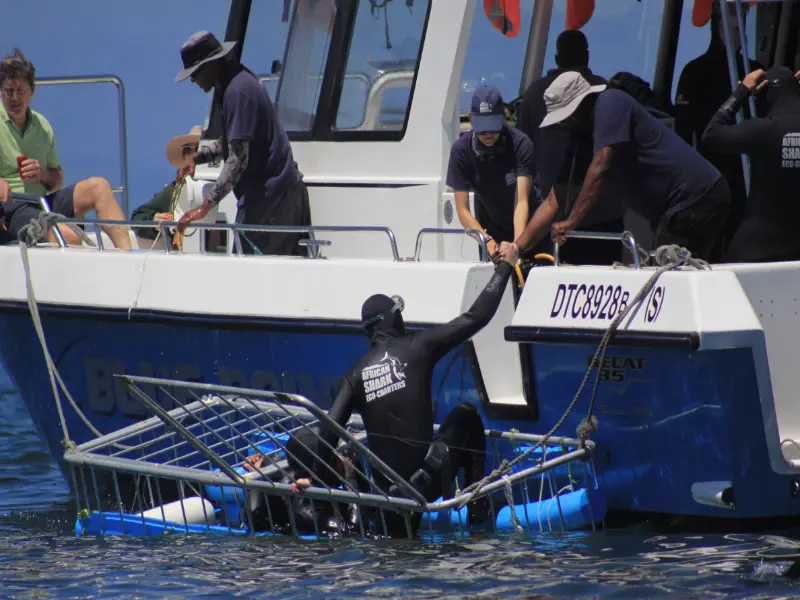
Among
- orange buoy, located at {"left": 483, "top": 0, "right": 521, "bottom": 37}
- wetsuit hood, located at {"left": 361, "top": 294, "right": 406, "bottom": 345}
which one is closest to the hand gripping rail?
wetsuit hood, located at {"left": 361, "top": 294, "right": 406, "bottom": 345}

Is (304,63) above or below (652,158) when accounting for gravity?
above

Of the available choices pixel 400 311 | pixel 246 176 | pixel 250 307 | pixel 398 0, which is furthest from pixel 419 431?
pixel 398 0

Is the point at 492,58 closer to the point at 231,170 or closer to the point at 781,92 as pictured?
the point at 231,170

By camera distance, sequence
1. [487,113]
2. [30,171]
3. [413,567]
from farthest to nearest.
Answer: [30,171], [487,113], [413,567]

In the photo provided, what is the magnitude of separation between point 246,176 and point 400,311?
1534 mm

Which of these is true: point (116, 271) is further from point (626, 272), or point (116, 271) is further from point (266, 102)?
point (626, 272)

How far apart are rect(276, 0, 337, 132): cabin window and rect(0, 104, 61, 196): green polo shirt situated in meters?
1.61

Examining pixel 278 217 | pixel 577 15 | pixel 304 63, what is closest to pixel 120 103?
pixel 304 63

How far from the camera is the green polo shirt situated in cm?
820

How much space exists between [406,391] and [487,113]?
61.9 inches

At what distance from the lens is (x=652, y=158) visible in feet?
20.0

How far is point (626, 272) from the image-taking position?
569 cm

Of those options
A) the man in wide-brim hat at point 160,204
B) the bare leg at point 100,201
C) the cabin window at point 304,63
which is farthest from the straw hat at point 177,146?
the cabin window at point 304,63

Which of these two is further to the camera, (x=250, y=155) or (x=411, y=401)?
(x=250, y=155)
